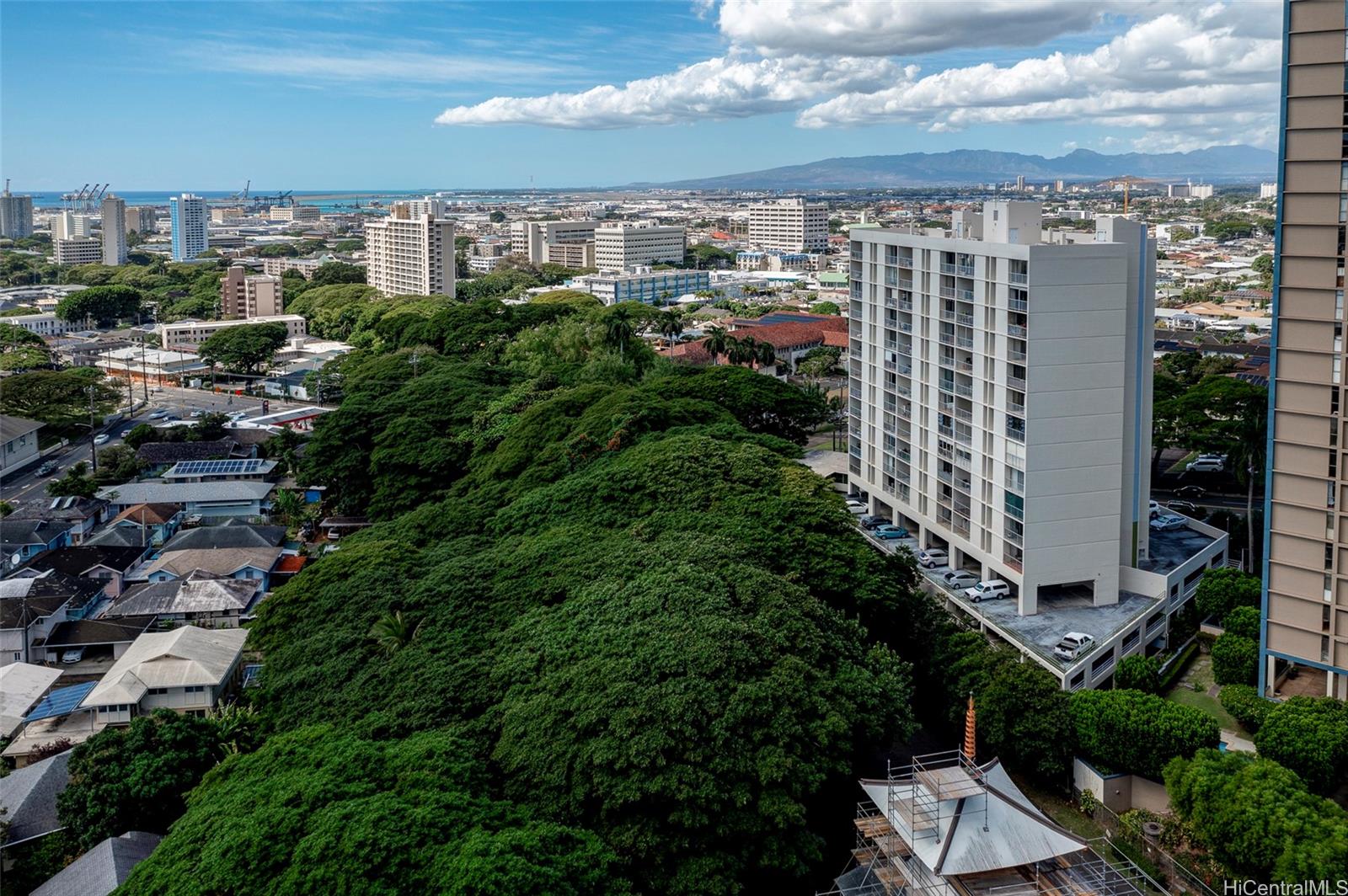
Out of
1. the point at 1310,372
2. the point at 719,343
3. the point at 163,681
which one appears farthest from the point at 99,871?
the point at 719,343

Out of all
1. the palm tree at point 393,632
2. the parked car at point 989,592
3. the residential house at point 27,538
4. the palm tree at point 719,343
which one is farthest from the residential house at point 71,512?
the parked car at point 989,592

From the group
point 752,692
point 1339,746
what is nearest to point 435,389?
point 752,692

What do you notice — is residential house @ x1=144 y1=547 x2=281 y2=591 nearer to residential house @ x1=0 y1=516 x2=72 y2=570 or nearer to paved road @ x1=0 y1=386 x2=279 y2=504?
residential house @ x1=0 y1=516 x2=72 y2=570

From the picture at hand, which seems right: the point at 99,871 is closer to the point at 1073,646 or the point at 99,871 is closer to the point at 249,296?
the point at 1073,646

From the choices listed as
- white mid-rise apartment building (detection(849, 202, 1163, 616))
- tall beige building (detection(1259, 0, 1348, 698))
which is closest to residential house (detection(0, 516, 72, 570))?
white mid-rise apartment building (detection(849, 202, 1163, 616))

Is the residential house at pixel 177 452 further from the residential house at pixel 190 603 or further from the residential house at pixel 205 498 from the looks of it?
the residential house at pixel 190 603

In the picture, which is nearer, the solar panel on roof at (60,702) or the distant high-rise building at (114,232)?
the solar panel on roof at (60,702)
